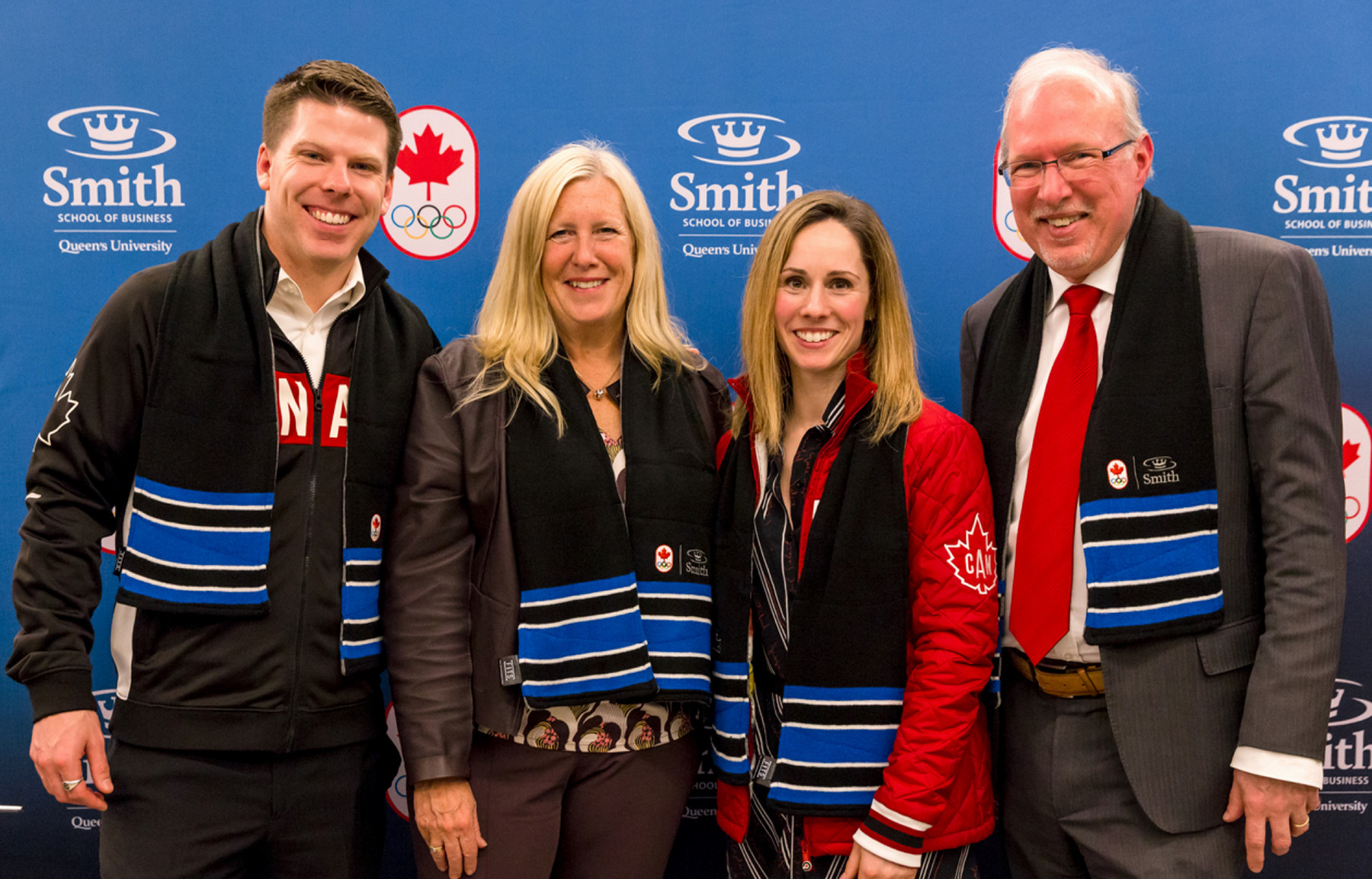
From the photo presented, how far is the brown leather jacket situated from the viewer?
5.81ft

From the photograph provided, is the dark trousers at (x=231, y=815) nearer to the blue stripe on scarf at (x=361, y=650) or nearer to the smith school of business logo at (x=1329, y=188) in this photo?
the blue stripe on scarf at (x=361, y=650)

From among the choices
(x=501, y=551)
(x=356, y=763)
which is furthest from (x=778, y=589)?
(x=356, y=763)

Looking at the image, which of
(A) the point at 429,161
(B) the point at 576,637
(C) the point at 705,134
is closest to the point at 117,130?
(A) the point at 429,161

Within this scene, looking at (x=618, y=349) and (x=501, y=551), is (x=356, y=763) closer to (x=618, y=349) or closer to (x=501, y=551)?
(x=501, y=551)

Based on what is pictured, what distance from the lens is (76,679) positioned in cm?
171

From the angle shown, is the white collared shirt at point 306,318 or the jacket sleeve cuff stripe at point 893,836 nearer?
the jacket sleeve cuff stripe at point 893,836

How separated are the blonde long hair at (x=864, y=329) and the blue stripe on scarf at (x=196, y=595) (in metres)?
1.05

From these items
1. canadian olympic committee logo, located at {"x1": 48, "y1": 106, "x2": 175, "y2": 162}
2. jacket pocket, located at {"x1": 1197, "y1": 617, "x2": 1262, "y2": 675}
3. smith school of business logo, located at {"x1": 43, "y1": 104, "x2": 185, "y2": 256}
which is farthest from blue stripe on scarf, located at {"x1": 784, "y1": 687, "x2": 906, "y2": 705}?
canadian olympic committee logo, located at {"x1": 48, "y1": 106, "x2": 175, "y2": 162}

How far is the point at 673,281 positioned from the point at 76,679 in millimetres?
1658

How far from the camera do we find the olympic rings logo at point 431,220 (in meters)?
2.54

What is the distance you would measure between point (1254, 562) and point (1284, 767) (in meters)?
0.36

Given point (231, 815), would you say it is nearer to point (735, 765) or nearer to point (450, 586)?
point (450, 586)

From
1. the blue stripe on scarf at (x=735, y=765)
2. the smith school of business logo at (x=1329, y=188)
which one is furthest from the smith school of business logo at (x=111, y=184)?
the smith school of business logo at (x=1329, y=188)

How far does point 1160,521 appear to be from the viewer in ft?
5.41
